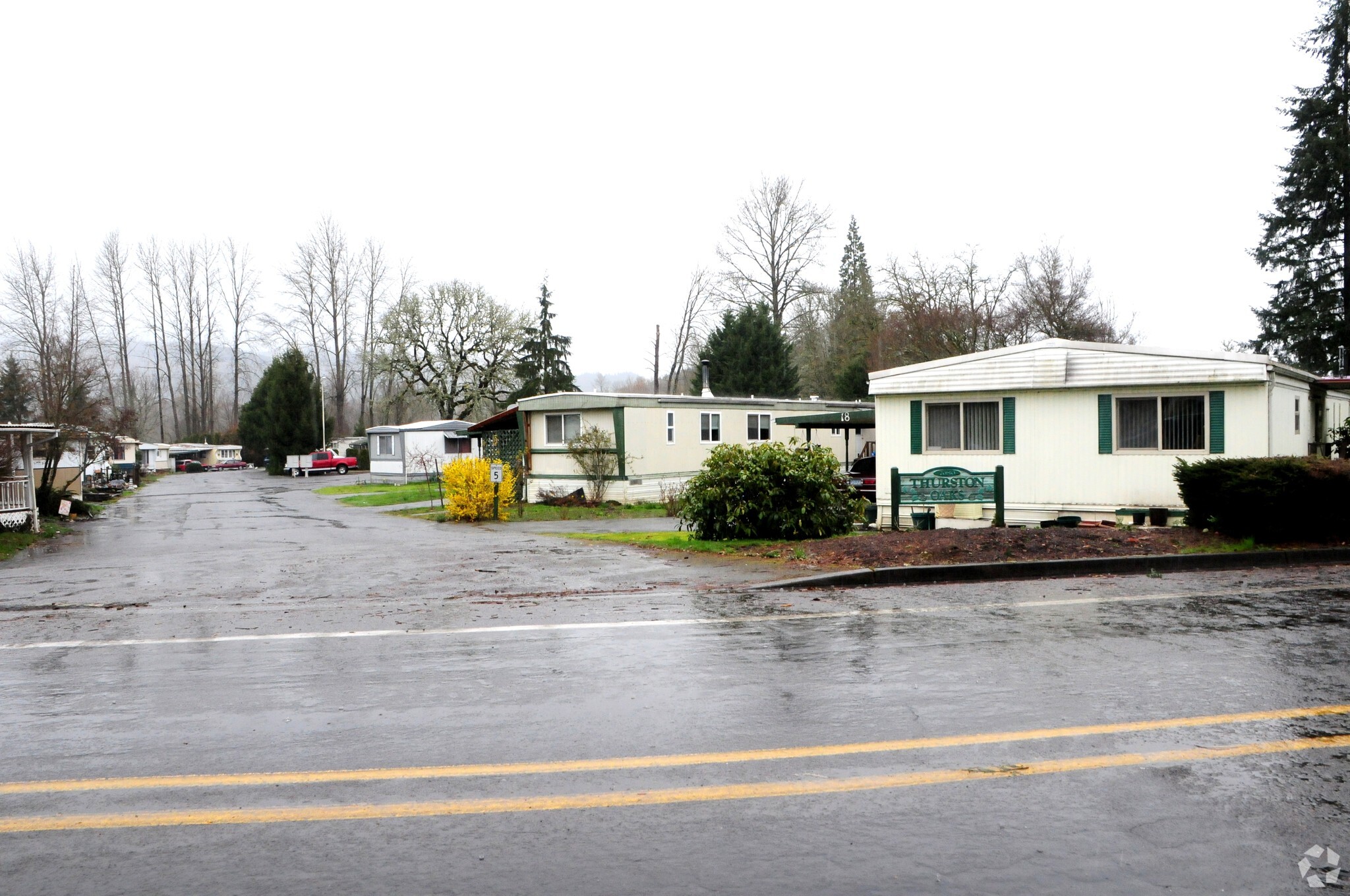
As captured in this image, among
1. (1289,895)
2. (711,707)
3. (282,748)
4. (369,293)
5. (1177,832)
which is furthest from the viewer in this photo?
(369,293)

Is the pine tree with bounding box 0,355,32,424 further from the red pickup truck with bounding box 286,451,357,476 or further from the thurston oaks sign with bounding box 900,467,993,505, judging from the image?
the thurston oaks sign with bounding box 900,467,993,505

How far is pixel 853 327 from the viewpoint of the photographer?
5688cm

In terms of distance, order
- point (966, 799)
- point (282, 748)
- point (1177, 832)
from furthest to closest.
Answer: point (282, 748) < point (966, 799) < point (1177, 832)

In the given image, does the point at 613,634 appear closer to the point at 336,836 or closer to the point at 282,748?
the point at 282,748

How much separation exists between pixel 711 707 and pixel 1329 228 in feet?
134

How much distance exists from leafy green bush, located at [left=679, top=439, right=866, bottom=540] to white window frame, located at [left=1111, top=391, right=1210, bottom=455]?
5.99 meters

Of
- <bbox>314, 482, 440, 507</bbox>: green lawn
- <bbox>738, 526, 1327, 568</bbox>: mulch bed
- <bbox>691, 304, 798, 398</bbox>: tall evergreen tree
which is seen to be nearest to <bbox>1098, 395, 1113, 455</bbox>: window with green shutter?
<bbox>738, 526, 1327, 568</bbox>: mulch bed

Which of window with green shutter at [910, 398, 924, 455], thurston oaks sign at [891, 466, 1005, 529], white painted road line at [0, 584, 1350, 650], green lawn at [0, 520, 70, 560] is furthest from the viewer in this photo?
window with green shutter at [910, 398, 924, 455]

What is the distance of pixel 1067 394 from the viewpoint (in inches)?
763

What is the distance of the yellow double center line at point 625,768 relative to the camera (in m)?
4.56

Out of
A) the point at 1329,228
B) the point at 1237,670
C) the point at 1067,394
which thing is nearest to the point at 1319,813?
the point at 1237,670

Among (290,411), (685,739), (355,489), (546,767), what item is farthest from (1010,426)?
(290,411)

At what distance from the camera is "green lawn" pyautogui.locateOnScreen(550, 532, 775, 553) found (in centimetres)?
1545

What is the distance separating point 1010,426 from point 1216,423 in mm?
3601
